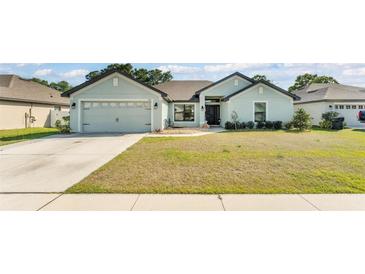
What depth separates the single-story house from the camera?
19.7 meters

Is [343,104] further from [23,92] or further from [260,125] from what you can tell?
[23,92]

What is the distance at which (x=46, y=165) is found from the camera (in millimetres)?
7191

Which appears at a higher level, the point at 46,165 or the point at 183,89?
the point at 183,89

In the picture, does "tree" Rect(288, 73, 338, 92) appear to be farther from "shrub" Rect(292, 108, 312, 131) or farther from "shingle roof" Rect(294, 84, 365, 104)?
"shrub" Rect(292, 108, 312, 131)

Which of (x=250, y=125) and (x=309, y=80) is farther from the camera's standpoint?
(x=309, y=80)

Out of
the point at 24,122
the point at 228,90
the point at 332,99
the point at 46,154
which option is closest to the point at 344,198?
the point at 46,154

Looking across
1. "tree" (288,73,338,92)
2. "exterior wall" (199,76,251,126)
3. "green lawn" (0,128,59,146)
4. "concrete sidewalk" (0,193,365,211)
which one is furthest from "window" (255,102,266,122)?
"tree" (288,73,338,92)

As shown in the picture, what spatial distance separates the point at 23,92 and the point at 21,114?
2.49 meters

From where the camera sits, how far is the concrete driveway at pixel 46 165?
542 centimetres

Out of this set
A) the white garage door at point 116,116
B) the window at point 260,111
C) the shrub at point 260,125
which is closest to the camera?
the white garage door at point 116,116

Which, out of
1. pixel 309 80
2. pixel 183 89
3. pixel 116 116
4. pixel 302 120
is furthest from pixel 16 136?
pixel 309 80

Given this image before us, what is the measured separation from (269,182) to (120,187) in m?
3.46

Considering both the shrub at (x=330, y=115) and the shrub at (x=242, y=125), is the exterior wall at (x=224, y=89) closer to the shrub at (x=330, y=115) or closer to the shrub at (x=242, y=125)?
the shrub at (x=242, y=125)

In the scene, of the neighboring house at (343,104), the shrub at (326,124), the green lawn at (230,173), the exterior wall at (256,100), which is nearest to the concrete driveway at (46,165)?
the green lawn at (230,173)
